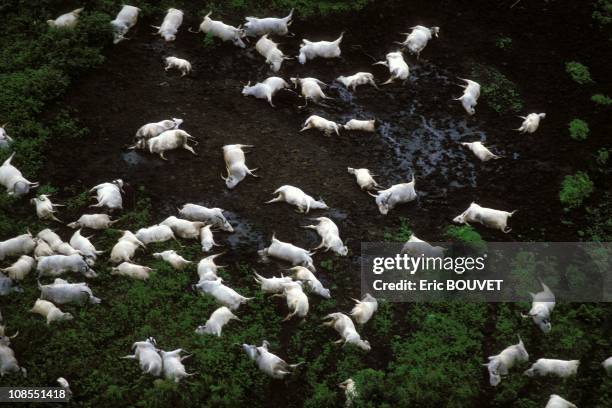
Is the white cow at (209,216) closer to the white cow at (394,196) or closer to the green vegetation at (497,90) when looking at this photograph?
the white cow at (394,196)

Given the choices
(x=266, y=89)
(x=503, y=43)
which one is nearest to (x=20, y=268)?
(x=266, y=89)

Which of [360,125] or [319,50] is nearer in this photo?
[360,125]

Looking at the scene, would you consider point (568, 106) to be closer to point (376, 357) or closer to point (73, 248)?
point (376, 357)

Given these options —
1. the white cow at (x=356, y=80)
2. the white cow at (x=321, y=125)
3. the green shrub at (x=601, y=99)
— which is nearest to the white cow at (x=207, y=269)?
the white cow at (x=321, y=125)

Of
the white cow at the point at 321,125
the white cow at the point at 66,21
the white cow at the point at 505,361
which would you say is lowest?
the white cow at the point at 505,361

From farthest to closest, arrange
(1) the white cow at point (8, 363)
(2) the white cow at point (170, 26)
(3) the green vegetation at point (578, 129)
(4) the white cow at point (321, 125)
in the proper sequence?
(2) the white cow at point (170, 26) → (3) the green vegetation at point (578, 129) → (4) the white cow at point (321, 125) → (1) the white cow at point (8, 363)

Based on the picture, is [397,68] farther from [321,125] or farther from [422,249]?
[422,249]

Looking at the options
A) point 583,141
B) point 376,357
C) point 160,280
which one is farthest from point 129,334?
point 583,141
